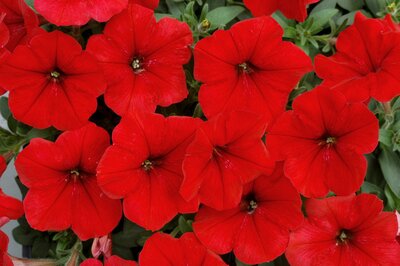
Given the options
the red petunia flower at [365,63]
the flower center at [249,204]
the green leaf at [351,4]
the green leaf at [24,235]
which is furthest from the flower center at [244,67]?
the green leaf at [24,235]

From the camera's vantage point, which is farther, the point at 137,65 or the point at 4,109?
the point at 4,109

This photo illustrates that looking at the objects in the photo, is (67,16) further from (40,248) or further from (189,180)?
(40,248)

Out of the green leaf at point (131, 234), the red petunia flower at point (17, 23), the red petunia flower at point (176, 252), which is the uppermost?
the red petunia flower at point (17, 23)

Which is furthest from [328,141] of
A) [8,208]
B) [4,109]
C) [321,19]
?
[4,109]

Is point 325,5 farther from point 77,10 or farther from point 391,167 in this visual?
point 77,10

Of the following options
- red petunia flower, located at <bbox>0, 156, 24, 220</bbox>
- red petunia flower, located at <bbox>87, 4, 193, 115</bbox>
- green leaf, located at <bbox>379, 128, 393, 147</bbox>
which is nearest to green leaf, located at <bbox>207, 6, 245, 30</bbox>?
red petunia flower, located at <bbox>87, 4, 193, 115</bbox>

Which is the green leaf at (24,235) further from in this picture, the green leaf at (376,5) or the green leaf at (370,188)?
the green leaf at (376,5)

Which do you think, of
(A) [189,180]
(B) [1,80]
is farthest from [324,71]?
(B) [1,80]
